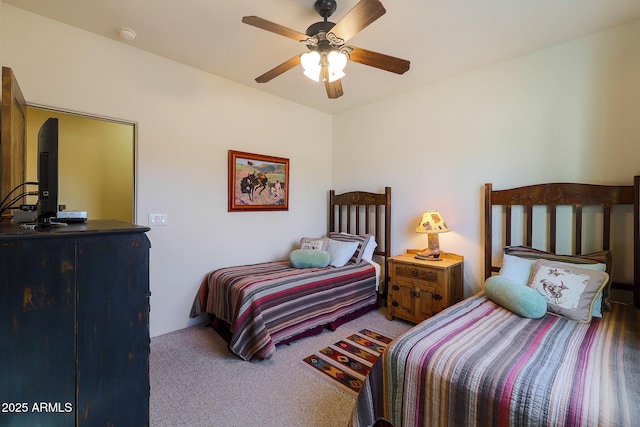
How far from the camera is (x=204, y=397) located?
189 centimetres

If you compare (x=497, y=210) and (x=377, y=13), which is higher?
(x=377, y=13)

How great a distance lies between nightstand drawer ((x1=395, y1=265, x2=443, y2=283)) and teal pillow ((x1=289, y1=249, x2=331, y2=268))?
2.56ft

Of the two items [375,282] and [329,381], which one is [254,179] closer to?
[375,282]

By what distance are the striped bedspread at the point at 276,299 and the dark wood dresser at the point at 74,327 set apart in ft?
3.90

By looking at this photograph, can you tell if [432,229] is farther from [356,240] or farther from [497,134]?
[497,134]

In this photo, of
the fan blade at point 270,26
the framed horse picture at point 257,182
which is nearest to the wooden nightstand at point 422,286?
the framed horse picture at point 257,182

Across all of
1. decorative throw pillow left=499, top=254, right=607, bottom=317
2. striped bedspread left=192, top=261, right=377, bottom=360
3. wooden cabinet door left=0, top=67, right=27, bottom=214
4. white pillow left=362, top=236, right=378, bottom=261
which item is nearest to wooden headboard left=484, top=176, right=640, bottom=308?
decorative throw pillow left=499, top=254, right=607, bottom=317

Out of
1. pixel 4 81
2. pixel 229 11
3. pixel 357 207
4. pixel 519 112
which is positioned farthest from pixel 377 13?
pixel 357 207

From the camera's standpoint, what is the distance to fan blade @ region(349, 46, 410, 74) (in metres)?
1.87

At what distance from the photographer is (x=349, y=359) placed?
2340 mm

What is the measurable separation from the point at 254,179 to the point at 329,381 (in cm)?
226

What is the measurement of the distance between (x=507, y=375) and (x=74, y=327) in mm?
1652

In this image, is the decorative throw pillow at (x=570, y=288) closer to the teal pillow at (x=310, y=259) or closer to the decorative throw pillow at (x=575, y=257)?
the decorative throw pillow at (x=575, y=257)

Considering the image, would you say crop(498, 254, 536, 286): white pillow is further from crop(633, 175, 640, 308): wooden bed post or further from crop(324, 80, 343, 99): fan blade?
crop(324, 80, 343, 99): fan blade
